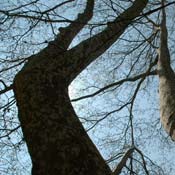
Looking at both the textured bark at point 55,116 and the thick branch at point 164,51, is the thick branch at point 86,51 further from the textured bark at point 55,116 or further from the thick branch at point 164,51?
the thick branch at point 164,51

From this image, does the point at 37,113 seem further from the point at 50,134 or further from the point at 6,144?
the point at 6,144

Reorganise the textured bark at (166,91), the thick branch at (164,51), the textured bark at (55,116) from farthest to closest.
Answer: the thick branch at (164,51) < the textured bark at (166,91) < the textured bark at (55,116)

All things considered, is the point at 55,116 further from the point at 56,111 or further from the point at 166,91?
the point at 166,91

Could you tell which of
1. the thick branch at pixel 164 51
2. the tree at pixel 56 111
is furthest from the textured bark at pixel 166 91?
the tree at pixel 56 111

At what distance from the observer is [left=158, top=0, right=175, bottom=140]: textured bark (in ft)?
13.4

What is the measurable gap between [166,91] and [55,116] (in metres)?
1.97

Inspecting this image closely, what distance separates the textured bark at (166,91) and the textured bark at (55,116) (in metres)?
1.02

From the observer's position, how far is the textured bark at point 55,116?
8.01ft

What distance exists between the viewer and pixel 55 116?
2.79m

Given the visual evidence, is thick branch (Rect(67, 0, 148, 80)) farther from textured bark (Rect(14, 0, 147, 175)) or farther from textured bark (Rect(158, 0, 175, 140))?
textured bark (Rect(158, 0, 175, 140))

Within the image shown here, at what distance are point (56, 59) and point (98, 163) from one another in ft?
4.01

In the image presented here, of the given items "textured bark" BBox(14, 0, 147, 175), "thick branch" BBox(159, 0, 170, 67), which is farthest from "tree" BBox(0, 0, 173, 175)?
"thick branch" BBox(159, 0, 170, 67)

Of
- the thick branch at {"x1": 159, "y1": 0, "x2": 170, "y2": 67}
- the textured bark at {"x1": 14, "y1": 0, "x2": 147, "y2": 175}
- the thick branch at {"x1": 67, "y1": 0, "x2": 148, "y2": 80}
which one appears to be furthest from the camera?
the thick branch at {"x1": 159, "y1": 0, "x2": 170, "y2": 67}

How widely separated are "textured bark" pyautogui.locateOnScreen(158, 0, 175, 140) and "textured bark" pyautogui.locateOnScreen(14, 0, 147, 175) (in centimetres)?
102
